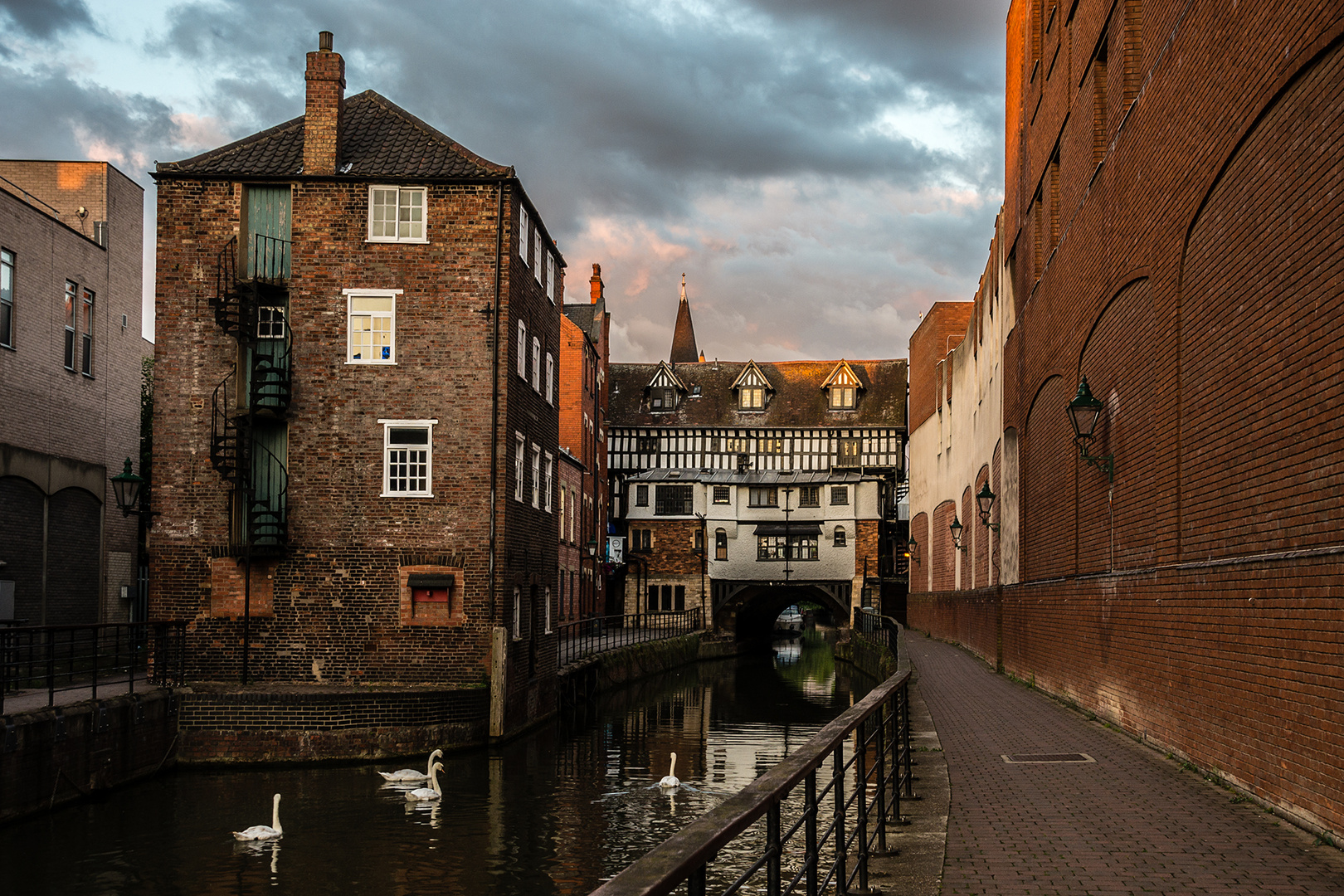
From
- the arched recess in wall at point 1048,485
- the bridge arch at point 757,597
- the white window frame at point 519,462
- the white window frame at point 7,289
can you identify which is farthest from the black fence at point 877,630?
the white window frame at point 7,289

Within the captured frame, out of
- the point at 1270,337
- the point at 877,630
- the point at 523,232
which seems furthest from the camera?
the point at 877,630

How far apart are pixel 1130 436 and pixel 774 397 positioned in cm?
5038

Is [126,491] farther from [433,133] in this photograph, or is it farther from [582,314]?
[582,314]

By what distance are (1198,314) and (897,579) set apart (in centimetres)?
4867

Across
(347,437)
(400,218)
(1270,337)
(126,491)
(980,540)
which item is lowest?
(980,540)

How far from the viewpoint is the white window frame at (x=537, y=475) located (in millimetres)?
24625

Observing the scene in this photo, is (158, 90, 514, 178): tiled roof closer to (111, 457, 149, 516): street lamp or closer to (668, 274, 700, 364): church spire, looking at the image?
(111, 457, 149, 516): street lamp

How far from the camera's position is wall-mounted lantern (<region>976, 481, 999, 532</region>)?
2743cm

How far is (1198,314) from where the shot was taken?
1098cm

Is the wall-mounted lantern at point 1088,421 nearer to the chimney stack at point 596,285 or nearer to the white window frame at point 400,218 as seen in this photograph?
the white window frame at point 400,218

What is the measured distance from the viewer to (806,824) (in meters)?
5.16

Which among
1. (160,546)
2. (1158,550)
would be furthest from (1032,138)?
(160,546)

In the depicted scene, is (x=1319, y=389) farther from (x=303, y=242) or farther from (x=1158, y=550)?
(x=303, y=242)

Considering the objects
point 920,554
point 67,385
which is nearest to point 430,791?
point 67,385
